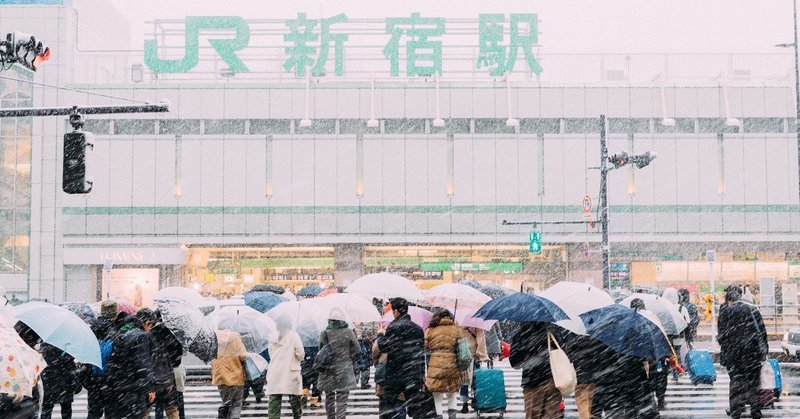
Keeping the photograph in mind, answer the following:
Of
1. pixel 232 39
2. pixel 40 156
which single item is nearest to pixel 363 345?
pixel 232 39

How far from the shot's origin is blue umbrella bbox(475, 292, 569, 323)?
10.6 metres

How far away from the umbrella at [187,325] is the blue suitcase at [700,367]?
975 cm

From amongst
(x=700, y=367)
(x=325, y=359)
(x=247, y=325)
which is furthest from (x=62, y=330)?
(x=700, y=367)

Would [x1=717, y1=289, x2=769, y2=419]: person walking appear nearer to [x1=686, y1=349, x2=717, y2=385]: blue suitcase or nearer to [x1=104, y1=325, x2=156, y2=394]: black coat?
[x1=686, y1=349, x2=717, y2=385]: blue suitcase

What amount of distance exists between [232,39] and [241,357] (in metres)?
27.7

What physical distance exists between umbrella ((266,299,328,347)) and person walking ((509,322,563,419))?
3.45 m

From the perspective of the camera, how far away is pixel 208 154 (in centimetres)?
4100

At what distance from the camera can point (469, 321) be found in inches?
553

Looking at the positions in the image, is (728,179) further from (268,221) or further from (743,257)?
(268,221)

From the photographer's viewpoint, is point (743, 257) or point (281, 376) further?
point (743, 257)

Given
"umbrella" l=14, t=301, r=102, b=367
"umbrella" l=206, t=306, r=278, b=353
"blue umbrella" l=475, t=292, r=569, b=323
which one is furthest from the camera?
"umbrella" l=206, t=306, r=278, b=353

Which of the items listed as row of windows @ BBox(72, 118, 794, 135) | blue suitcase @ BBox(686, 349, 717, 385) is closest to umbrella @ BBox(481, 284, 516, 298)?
blue suitcase @ BBox(686, 349, 717, 385)

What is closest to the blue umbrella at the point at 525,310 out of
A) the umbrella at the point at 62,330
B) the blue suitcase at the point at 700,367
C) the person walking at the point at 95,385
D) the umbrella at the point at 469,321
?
the umbrella at the point at 469,321

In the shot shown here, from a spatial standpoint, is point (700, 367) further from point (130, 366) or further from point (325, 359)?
point (130, 366)
